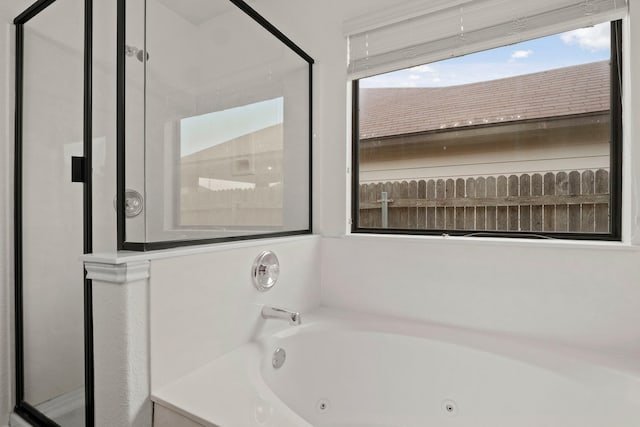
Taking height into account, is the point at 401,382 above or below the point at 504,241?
below

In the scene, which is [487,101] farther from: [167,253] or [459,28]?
[167,253]

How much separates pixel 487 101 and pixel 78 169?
1.83 m

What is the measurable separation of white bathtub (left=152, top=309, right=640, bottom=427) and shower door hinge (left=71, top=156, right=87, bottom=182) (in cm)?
82

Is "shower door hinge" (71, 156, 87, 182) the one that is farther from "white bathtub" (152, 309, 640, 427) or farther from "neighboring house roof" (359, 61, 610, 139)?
"neighboring house roof" (359, 61, 610, 139)

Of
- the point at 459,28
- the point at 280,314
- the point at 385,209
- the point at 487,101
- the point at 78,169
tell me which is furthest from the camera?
the point at 385,209

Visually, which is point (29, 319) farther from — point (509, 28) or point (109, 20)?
point (509, 28)

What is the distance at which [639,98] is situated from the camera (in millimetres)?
1310

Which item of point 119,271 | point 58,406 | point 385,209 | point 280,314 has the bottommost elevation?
point 58,406

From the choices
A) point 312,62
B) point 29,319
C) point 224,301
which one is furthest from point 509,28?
point 29,319

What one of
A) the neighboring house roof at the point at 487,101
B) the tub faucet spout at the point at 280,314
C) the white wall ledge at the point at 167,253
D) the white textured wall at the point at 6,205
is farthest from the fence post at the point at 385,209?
the white textured wall at the point at 6,205

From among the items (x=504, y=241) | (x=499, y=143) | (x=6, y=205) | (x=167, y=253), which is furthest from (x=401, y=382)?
(x=6, y=205)

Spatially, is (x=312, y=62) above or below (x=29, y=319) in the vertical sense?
above

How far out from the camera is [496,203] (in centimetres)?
166

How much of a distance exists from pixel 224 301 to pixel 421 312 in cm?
95
